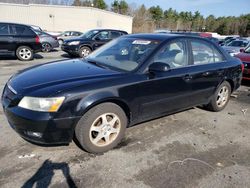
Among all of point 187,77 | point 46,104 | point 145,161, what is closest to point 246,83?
point 187,77

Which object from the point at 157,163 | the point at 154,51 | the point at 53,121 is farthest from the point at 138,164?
the point at 154,51

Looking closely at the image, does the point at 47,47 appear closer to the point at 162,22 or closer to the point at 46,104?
the point at 46,104

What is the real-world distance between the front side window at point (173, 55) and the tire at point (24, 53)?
8.79 m

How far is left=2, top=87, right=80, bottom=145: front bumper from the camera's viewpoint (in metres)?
2.84

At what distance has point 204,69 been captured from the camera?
4430 millimetres

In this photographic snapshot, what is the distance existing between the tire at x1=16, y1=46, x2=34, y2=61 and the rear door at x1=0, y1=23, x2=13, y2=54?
1.35ft

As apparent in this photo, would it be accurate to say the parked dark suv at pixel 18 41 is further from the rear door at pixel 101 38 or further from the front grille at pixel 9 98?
the front grille at pixel 9 98

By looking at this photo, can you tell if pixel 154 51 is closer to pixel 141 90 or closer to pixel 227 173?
pixel 141 90

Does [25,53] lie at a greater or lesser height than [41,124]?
greater

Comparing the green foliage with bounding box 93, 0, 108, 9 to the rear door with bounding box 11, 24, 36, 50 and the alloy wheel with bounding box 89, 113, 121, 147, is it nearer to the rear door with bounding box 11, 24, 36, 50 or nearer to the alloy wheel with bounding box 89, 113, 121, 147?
the rear door with bounding box 11, 24, 36, 50

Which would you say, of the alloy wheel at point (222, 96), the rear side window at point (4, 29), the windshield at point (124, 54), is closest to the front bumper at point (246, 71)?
the alloy wheel at point (222, 96)

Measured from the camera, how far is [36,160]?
307cm

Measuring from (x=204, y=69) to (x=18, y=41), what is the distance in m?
8.99

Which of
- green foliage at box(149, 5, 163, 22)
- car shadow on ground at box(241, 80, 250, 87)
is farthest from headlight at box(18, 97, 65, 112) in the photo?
green foliage at box(149, 5, 163, 22)
